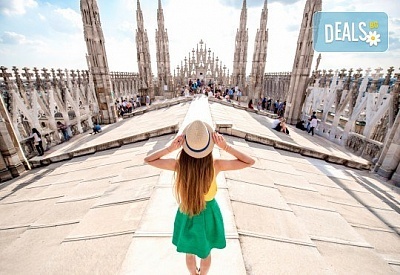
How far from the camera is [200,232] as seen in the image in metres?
1.51

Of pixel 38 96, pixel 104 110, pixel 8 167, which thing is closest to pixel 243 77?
pixel 104 110

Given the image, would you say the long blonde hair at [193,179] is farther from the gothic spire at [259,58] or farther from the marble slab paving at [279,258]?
the gothic spire at [259,58]

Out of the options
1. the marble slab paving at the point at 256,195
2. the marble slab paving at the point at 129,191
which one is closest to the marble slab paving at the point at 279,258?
the marble slab paving at the point at 256,195

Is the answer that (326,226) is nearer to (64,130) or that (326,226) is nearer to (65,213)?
(65,213)

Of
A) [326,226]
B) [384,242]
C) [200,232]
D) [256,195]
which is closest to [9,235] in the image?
[200,232]

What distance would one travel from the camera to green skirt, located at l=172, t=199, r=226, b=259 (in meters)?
1.50

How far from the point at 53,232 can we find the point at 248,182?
3216 mm

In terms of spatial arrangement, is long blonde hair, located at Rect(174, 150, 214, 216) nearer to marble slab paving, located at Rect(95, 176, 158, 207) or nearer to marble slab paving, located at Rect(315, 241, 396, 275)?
marble slab paving, located at Rect(95, 176, 158, 207)

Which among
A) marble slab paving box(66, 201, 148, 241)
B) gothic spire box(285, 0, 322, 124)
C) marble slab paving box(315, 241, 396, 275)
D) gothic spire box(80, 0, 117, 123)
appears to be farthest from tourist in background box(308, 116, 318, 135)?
gothic spire box(80, 0, 117, 123)

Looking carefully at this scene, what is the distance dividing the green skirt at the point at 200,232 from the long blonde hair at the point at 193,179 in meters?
0.12

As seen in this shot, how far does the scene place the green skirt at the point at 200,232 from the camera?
1497mm

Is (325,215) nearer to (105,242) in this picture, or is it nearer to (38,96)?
(105,242)

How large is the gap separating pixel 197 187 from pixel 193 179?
7cm

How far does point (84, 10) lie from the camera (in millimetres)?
13508
